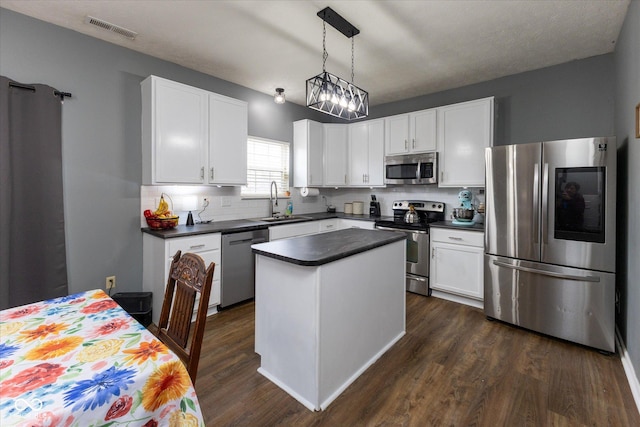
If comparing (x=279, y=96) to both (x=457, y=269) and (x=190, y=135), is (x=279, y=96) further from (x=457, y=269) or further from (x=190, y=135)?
(x=457, y=269)

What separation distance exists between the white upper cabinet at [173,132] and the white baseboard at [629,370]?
386 centimetres

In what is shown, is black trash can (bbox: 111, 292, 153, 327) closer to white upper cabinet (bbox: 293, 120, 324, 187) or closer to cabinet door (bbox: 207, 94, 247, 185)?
cabinet door (bbox: 207, 94, 247, 185)

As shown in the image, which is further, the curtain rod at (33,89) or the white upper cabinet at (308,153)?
the white upper cabinet at (308,153)

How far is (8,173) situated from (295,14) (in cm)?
256

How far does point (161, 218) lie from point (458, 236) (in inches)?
127

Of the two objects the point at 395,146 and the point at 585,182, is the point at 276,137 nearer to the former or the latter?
the point at 395,146

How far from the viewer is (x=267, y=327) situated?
2.11 m

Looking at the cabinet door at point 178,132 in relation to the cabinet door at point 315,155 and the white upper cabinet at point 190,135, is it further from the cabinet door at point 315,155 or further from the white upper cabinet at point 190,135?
the cabinet door at point 315,155

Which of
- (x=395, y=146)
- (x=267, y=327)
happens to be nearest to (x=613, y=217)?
(x=395, y=146)

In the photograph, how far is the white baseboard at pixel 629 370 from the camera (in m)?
1.87

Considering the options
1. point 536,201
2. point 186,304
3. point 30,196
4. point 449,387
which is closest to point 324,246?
point 186,304

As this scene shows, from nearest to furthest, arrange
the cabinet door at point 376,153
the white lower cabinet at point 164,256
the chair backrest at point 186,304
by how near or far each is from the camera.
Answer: the chair backrest at point 186,304 < the white lower cabinet at point 164,256 < the cabinet door at point 376,153

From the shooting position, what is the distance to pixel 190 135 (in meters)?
3.15

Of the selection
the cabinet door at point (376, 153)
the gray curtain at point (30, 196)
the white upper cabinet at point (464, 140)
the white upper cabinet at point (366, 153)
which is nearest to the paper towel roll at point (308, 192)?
the white upper cabinet at point (366, 153)
